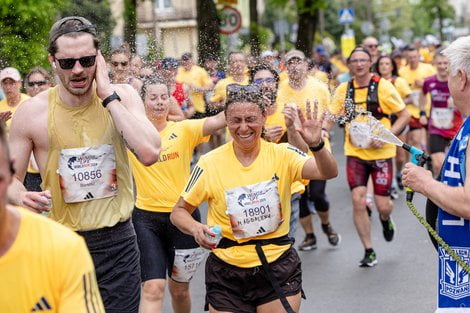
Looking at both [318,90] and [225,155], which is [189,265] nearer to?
[225,155]

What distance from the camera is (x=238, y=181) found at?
554 centimetres

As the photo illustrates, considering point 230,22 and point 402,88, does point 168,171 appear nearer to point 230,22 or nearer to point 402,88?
point 402,88

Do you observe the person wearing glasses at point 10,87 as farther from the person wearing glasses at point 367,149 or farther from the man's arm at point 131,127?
the man's arm at point 131,127

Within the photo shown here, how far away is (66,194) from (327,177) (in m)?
1.44

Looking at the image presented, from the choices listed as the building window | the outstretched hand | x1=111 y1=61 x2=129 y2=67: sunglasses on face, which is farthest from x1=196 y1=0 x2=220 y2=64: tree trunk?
the outstretched hand

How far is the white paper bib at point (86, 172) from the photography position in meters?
4.96

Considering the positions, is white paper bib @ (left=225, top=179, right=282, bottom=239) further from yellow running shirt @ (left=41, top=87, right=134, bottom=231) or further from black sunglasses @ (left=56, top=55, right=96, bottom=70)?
black sunglasses @ (left=56, top=55, right=96, bottom=70)

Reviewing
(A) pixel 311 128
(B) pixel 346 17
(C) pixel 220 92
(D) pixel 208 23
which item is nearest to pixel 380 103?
(C) pixel 220 92

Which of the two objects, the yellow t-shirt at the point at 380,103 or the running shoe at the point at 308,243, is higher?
the yellow t-shirt at the point at 380,103

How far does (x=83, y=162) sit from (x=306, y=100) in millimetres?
3874

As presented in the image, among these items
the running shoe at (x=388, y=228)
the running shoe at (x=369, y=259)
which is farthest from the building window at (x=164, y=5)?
the running shoe at (x=369, y=259)

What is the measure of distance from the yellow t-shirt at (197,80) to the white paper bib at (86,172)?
13101mm

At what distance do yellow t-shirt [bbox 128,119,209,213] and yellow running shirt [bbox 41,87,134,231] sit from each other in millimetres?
2070

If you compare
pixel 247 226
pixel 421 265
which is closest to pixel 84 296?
pixel 247 226
